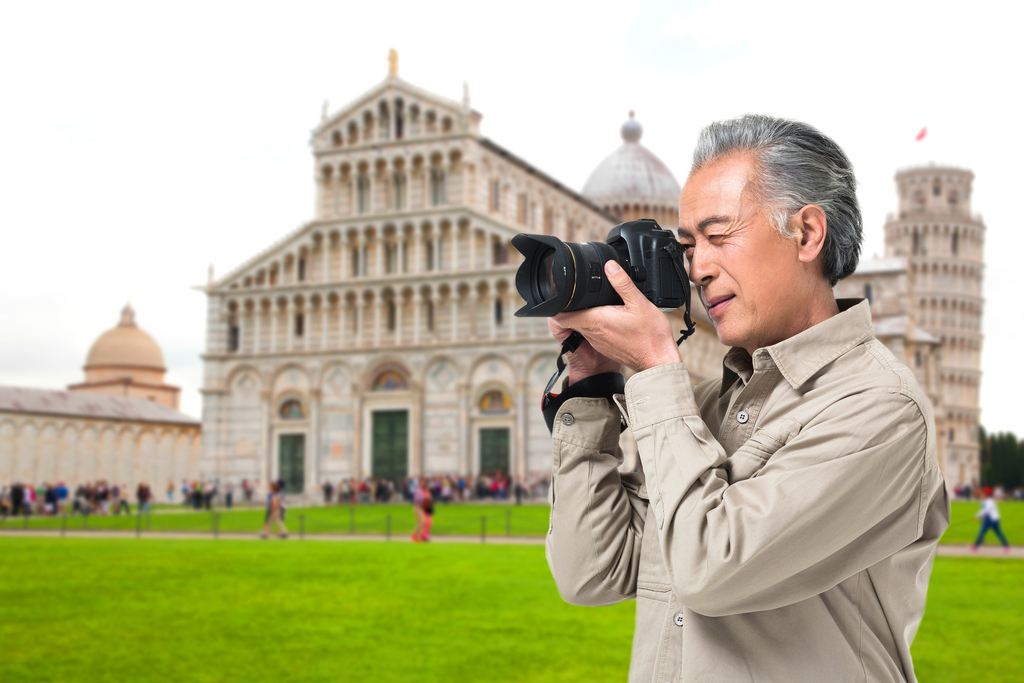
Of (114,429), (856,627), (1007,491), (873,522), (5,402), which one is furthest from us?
(1007,491)

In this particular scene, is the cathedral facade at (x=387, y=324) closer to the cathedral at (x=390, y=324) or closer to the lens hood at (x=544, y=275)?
the cathedral at (x=390, y=324)

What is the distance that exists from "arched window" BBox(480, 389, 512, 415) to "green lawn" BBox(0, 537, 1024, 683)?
80.4 ft

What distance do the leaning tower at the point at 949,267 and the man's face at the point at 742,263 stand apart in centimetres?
9051

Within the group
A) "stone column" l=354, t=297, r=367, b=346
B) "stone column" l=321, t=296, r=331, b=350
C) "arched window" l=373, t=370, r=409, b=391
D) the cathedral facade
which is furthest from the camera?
"stone column" l=321, t=296, r=331, b=350

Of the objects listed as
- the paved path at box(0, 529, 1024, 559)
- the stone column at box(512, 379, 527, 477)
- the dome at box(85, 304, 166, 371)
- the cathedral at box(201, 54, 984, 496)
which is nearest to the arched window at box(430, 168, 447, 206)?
the cathedral at box(201, 54, 984, 496)

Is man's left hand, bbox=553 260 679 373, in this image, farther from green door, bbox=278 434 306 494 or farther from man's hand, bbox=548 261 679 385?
green door, bbox=278 434 306 494

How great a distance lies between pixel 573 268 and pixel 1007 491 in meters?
90.3

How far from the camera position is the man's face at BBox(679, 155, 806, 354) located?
75.4 inches

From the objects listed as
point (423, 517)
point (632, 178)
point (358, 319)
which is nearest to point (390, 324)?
point (358, 319)

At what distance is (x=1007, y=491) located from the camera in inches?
3145

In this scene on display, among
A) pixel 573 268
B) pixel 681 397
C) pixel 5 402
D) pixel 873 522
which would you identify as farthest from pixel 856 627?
pixel 5 402

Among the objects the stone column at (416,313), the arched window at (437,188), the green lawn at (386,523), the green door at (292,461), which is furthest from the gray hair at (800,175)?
the green door at (292,461)

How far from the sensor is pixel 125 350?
76.5 metres

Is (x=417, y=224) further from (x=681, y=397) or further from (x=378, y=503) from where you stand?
(x=681, y=397)
